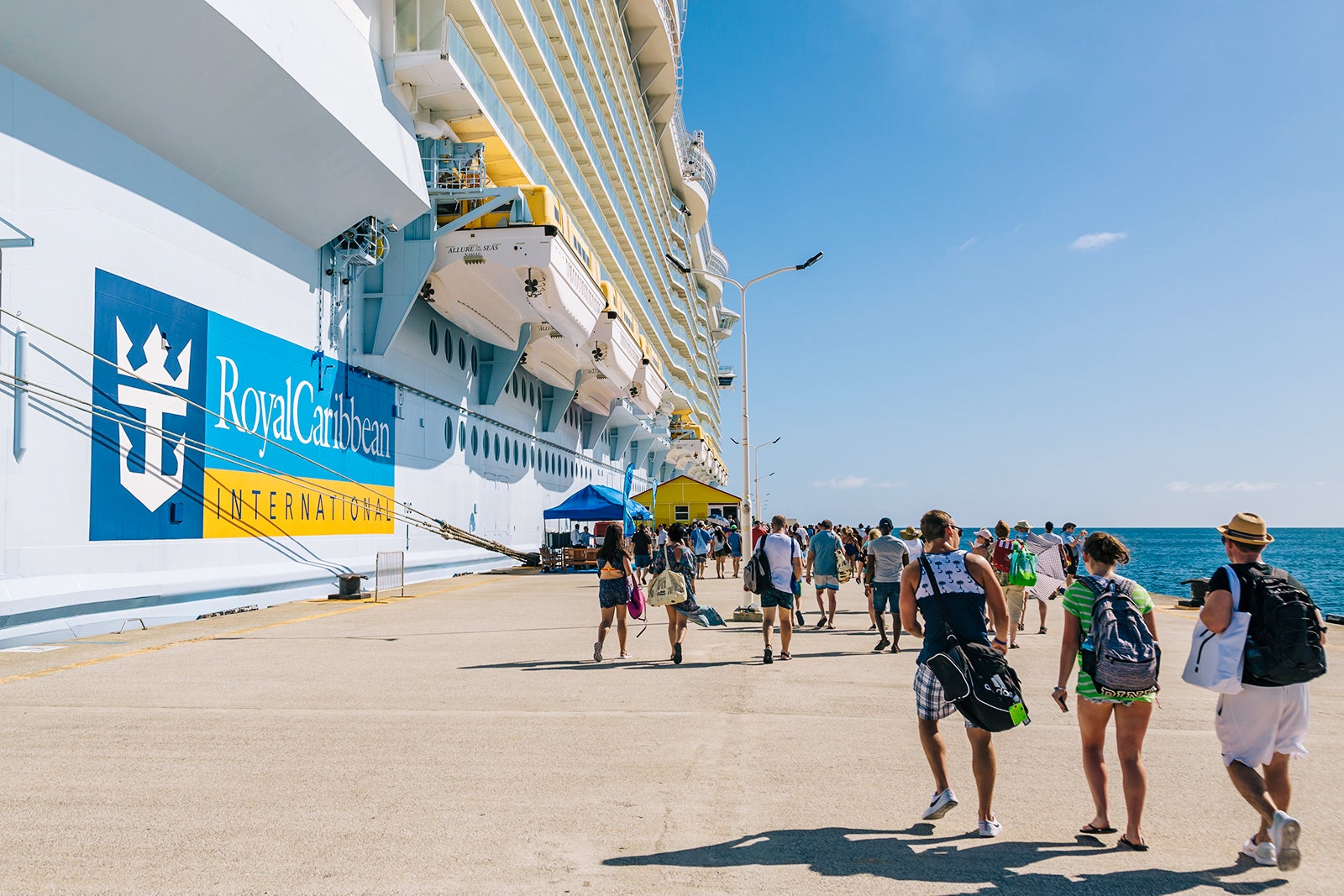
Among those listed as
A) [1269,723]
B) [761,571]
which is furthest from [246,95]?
[1269,723]

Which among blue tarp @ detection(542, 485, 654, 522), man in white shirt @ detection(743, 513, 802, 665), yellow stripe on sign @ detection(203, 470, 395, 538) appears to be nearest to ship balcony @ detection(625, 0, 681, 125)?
blue tarp @ detection(542, 485, 654, 522)

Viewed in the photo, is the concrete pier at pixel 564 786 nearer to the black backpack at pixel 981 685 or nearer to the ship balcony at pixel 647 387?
the black backpack at pixel 981 685

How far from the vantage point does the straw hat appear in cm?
414

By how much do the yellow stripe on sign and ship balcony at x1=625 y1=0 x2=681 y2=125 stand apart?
37467 millimetres

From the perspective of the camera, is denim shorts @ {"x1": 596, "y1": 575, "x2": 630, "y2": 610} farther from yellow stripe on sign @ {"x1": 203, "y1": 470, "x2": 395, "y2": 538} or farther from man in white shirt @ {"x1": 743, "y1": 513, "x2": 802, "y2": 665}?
yellow stripe on sign @ {"x1": 203, "y1": 470, "x2": 395, "y2": 538}

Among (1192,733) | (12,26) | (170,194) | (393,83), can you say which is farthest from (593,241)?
(1192,733)

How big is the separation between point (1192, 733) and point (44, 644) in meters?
11.1

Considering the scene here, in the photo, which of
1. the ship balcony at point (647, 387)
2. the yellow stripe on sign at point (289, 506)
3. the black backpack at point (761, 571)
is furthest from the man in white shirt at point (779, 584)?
the ship balcony at point (647, 387)

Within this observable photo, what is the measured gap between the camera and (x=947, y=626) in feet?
14.8

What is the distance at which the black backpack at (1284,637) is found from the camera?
388 centimetres

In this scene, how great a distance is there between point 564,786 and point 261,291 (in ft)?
41.5

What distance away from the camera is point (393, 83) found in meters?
17.1

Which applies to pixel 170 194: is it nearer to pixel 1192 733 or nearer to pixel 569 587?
pixel 569 587

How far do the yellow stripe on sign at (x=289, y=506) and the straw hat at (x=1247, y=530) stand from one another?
13.1 meters
